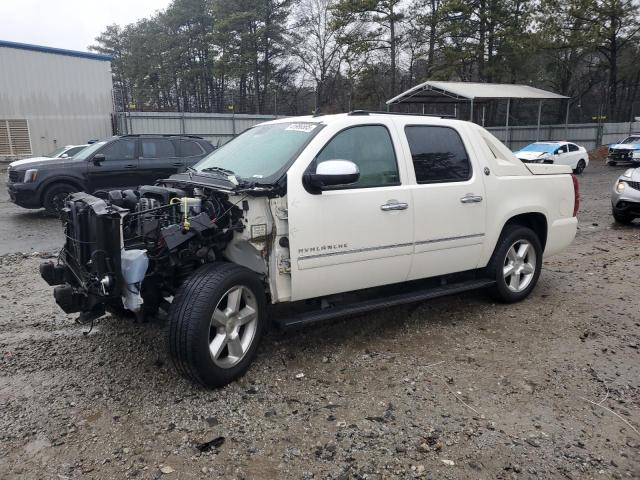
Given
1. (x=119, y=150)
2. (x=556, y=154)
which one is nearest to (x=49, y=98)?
(x=119, y=150)

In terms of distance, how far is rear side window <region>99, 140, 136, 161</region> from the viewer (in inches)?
435

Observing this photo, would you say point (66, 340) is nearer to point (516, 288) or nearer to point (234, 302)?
point (234, 302)

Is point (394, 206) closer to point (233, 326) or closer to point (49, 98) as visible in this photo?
point (233, 326)

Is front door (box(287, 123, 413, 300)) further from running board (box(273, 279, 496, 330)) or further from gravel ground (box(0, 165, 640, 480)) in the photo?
gravel ground (box(0, 165, 640, 480))

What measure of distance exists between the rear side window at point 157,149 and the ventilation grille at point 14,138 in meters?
15.0

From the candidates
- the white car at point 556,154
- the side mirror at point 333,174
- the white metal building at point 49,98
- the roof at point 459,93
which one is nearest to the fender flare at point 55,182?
the side mirror at point 333,174

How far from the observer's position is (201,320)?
3.27m

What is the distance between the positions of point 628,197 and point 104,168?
10.3 meters

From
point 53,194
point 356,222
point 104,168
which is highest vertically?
point 356,222

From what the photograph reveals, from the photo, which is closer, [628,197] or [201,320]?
[201,320]

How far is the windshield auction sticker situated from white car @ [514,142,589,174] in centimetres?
1991

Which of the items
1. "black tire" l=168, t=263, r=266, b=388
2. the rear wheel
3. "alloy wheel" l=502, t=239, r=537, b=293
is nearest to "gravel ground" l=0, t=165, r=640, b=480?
"black tire" l=168, t=263, r=266, b=388

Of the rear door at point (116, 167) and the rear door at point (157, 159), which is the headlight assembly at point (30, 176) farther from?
the rear door at point (157, 159)

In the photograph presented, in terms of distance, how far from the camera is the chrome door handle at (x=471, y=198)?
4609 millimetres
